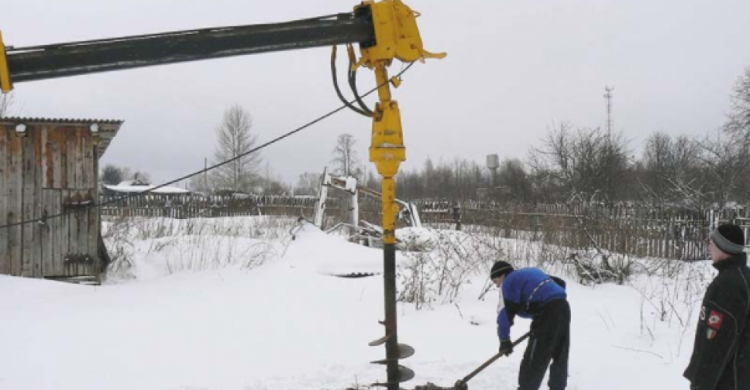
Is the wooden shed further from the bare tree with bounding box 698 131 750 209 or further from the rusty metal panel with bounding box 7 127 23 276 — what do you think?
Result: the bare tree with bounding box 698 131 750 209

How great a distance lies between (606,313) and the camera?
7.66 meters

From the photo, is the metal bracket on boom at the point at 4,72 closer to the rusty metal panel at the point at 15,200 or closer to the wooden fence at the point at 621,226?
the rusty metal panel at the point at 15,200

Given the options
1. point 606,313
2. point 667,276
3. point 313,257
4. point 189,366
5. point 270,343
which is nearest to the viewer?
point 189,366

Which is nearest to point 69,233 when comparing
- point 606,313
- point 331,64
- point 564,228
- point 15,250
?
point 15,250

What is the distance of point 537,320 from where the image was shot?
4.63m

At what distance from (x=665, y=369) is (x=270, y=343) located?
14.8 feet

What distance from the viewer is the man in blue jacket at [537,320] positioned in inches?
178

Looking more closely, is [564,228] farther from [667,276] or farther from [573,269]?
[667,276]

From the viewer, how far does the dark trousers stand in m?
4.52

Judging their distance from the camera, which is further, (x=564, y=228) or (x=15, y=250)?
(x=564, y=228)

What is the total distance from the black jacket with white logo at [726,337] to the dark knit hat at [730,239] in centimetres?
9

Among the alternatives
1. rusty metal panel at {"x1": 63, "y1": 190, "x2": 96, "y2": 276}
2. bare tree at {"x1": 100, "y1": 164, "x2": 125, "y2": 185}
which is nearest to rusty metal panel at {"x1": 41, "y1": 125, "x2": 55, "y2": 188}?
rusty metal panel at {"x1": 63, "y1": 190, "x2": 96, "y2": 276}

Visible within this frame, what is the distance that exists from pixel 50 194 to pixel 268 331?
17.4 ft

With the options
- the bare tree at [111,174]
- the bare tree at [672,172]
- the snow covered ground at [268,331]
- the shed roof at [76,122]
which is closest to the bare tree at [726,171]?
the bare tree at [672,172]
